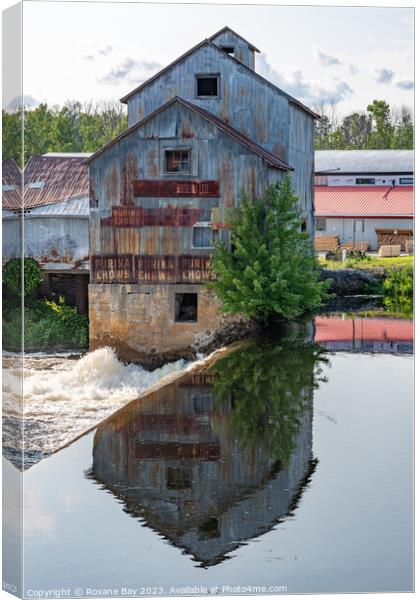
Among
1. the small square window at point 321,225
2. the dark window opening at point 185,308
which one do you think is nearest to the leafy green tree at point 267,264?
the dark window opening at point 185,308

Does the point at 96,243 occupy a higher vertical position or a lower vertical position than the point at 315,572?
higher

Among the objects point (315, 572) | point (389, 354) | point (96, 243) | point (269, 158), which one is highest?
point (269, 158)

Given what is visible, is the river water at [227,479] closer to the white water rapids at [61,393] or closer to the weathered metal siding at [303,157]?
the white water rapids at [61,393]

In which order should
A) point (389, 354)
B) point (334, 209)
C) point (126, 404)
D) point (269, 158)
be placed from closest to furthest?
point (126, 404), point (389, 354), point (269, 158), point (334, 209)

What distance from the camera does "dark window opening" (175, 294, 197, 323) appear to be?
73.8 ft

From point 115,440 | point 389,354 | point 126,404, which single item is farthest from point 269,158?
point 115,440

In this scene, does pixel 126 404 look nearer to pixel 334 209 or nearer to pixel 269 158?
pixel 269 158

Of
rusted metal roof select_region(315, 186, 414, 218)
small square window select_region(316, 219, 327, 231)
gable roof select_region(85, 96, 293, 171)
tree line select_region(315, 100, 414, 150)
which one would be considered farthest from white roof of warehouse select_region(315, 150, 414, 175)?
small square window select_region(316, 219, 327, 231)

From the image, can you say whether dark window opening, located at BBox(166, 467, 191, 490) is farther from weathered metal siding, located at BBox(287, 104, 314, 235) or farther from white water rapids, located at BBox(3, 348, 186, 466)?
weathered metal siding, located at BBox(287, 104, 314, 235)

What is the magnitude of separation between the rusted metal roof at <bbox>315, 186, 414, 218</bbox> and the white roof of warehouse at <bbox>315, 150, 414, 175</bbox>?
2.22ft

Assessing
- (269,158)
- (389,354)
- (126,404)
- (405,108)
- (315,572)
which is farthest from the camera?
(269,158)

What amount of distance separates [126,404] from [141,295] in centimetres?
372

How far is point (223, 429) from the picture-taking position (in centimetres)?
1862

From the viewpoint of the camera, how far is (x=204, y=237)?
23.3m
